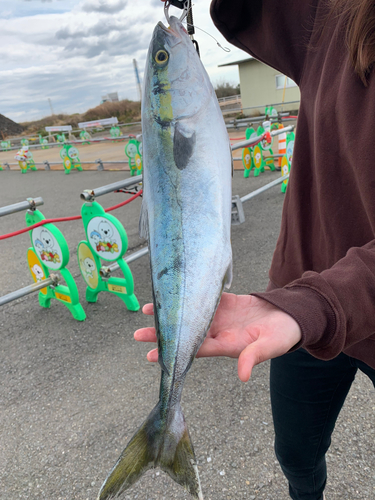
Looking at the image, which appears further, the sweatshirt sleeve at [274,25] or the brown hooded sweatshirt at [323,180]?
the sweatshirt sleeve at [274,25]

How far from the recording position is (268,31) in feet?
4.53

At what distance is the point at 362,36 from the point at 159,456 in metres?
1.37

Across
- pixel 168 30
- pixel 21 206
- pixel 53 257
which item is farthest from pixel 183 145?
pixel 53 257

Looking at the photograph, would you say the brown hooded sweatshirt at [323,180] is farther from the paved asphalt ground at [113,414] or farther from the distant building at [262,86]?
the distant building at [262,86]

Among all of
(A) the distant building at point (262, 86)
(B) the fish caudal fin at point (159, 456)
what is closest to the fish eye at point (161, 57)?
(B) the fish caudal fin at point (159, 456)

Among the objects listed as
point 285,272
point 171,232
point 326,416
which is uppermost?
point 171,232

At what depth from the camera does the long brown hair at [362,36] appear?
1011 mm

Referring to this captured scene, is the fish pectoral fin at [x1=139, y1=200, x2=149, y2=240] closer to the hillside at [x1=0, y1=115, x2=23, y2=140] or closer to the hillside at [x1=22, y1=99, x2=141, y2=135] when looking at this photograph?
the hillside at [x1=22, y1=99, x2=141, y2=135]

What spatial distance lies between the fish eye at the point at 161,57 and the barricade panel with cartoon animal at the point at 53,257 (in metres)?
2.66

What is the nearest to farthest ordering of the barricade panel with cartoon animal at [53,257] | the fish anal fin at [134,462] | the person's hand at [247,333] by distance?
the person's hand at [247,333], the fish anal fin at [134,462], the barricade panel with cartoon animal at [53,257]

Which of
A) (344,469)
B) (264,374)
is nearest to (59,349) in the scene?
(264,374)

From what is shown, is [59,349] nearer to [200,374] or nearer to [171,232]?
[200,374]

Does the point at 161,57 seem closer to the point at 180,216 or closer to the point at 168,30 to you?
the point at 168,30

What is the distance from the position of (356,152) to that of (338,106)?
0.56 feet
